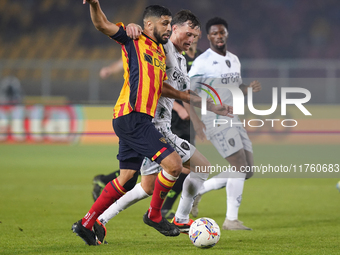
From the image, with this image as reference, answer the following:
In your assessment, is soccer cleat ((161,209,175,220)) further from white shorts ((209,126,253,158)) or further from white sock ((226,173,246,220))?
white shorts ((209,126,253,158))

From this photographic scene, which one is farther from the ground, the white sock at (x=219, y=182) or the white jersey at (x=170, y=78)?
the white jersey at (x=170, y=78)

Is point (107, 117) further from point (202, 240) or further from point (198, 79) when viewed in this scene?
point (202, 240)

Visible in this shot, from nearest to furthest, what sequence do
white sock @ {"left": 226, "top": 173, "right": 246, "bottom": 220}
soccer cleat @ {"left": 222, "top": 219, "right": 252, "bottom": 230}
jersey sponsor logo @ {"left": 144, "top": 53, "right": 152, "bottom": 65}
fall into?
jersey sponsor logo @ {"left": 144, "top": 53, "right": 152, "bottom": 65} → soccer cleat @ {"left": 222, "top": 219, "right": 252, "bottom": 230} → white sock @ {"left": 226, "top": 173, "right": 246, "bottom": 220}

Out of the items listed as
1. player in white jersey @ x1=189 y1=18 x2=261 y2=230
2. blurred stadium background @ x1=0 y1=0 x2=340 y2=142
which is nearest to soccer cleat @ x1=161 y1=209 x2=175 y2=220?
player in white jersey @ x1=189 y1=18 x2=261 y2=230

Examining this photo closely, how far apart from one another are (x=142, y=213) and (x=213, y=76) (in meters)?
2.02

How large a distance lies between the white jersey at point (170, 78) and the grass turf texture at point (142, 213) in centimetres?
107

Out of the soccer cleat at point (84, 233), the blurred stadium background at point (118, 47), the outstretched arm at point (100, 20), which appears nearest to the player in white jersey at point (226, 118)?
the soccer cleat at point (84, 233)

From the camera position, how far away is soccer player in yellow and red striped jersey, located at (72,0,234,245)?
384 cm

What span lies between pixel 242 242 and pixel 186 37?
6.12ft

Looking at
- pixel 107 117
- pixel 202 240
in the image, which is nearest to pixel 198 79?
pixel 202 240

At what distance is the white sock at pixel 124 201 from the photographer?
4352mm

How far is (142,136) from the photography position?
3.86m

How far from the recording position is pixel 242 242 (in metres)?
4.29

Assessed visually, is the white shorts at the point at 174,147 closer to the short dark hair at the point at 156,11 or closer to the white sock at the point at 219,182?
the short dark hair at the point at 156,11
